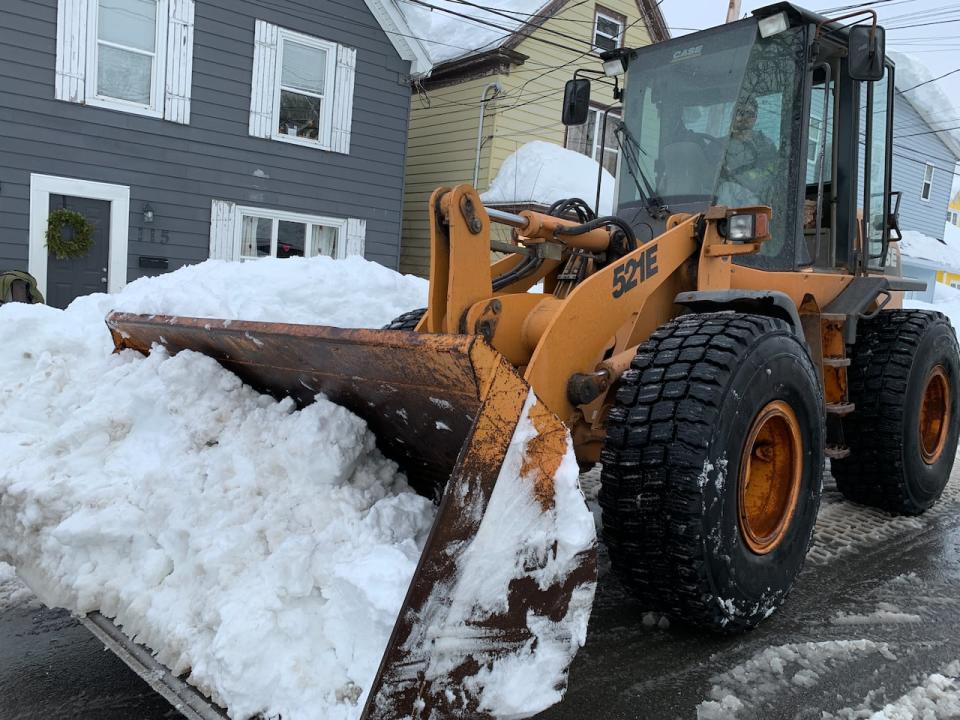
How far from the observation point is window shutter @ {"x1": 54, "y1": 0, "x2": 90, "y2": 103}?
31.9ft

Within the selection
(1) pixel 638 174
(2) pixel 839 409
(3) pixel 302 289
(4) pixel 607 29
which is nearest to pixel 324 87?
(3) pixel 302 289

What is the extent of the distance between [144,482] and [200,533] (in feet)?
1.24

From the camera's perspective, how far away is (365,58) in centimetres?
1243

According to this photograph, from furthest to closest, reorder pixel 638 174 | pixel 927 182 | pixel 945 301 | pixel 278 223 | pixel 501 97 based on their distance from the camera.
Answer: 1. pixel 927 182
2. pixel 945 301
3. pixel 501 97
4. pixel 278 223
5. pixel 638 174

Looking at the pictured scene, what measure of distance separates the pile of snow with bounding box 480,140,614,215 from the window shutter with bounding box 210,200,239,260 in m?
4.94

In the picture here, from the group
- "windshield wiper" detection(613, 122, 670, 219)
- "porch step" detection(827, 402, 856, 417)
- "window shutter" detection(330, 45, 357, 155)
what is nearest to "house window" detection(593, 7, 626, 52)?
"window shutter" detection(330, 45, 357, 155)

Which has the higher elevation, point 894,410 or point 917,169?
point 917,169

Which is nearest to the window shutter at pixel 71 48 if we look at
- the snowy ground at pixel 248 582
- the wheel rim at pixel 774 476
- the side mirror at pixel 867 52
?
the snowy ground at pixel 248 582

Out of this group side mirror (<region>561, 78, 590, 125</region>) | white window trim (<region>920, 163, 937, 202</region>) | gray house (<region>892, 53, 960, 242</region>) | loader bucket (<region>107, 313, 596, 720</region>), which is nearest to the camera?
loader bucket (<region>107, 313, 596, 720</region>)

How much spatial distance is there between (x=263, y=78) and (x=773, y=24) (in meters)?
9.09

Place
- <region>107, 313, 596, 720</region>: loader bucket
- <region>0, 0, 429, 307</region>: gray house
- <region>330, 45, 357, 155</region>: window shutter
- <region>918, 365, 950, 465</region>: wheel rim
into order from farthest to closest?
1. <region>330, 45, 357, 155</region>: window shutter
2. <region>0, 0, 429, 307</region>: gray house
3. <region>918, 365, 950, 465</region>: wheel rim
4. <region>107, 313, 596, 720</region>: loader bucket

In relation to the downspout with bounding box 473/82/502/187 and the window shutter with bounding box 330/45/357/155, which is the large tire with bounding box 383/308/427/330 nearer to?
the window shutter with bounding box 330/45/357/155

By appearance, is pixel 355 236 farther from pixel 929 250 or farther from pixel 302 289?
pixel 929 250

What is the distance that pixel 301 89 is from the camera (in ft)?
39.0
